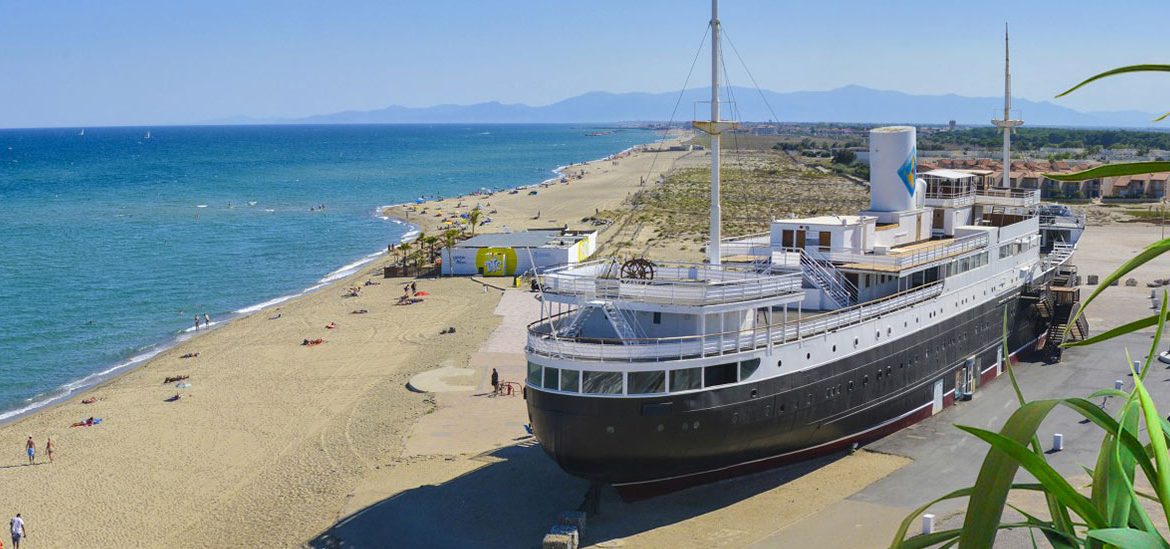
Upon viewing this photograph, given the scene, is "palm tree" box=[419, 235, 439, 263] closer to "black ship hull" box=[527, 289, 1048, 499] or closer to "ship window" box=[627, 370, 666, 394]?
"black ship hull" box=[527, 289, 1048, 499]

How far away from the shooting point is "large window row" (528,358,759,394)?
2298 cm

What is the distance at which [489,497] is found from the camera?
2570 centimetres

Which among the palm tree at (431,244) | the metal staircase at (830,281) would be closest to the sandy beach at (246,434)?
the metal staircase at (830,281)

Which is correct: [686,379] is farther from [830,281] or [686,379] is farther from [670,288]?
[830,281]

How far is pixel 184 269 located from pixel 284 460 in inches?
1882

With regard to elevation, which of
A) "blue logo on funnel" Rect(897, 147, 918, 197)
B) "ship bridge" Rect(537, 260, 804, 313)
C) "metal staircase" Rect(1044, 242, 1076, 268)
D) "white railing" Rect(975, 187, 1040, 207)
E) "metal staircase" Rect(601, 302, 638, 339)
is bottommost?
"metal staircase" Rect(1044, 242, 1076, 268)

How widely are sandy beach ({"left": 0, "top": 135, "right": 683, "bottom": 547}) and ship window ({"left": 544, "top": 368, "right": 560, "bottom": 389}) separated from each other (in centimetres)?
586

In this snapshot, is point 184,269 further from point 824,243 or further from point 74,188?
point 74,188

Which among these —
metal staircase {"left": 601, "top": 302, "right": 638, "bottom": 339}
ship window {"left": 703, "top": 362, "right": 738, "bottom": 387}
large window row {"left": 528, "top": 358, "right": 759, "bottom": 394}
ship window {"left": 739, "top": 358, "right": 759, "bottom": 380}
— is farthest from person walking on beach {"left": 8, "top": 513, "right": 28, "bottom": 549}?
ship window {"left": 739, "top": 358, "right": 759, "bottom": 380}

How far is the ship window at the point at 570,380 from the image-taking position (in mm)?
23094

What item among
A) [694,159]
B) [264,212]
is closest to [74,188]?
[264,212]

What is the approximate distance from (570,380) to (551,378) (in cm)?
55

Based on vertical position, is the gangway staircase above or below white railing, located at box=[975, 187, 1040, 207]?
below

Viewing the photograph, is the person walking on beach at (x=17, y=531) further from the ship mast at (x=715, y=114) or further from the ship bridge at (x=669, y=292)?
the ship mast at (x=715, y=114)
